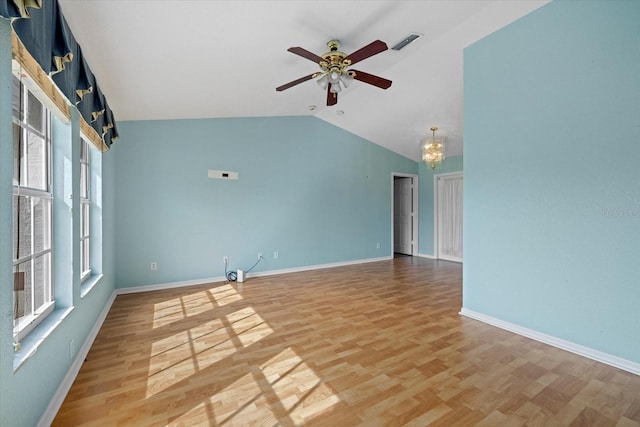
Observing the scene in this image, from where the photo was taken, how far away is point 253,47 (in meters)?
2.79

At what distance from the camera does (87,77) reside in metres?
2.03

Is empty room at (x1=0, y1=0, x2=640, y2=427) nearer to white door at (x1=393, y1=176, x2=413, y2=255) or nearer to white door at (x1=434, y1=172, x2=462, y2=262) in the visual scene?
white door at (x1=434, y1=172, x2=462, y2=262)

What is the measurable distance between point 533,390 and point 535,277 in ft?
3.79

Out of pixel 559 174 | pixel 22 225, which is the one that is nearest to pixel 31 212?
pixel 22 225

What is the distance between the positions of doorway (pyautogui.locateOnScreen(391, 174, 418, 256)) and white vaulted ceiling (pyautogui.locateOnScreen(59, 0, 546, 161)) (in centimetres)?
280

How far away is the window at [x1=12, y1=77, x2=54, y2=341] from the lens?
1.63 m

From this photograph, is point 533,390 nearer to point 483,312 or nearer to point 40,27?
point 483,312

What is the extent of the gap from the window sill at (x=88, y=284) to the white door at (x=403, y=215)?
630 cm

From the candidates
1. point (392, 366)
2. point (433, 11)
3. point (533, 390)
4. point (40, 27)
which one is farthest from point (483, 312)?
point (40, 27)

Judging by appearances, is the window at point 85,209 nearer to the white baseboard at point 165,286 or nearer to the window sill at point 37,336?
the window sill at point 37,336

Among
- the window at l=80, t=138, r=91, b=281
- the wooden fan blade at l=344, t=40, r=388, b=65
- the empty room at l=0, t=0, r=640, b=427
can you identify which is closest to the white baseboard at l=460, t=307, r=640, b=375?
the empty room at l=0, t=0, r=640, b=427

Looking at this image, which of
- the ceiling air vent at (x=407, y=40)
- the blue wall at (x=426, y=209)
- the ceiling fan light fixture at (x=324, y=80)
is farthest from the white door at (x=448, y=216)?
the ceiling fan light fixture at (x=324, y=80)

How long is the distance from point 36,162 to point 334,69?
239 cm

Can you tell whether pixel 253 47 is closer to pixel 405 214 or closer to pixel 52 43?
pixel 52 43
